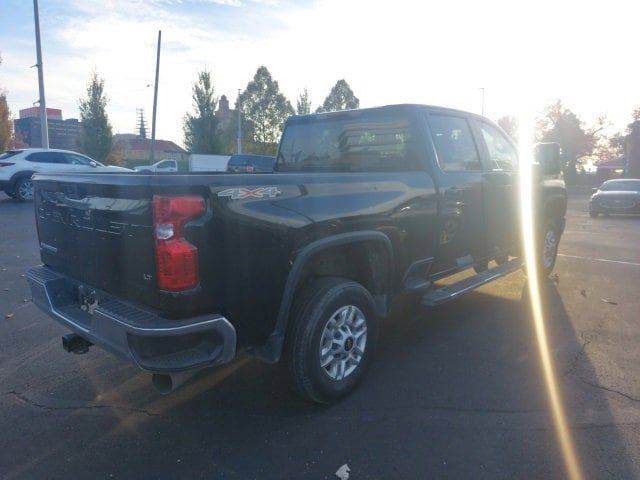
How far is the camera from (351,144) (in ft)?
15.4

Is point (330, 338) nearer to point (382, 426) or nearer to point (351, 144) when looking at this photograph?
point (382, 426)

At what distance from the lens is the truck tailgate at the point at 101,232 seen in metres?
2.66

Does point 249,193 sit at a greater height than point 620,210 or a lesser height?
greater

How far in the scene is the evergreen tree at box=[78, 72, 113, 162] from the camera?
29406mm

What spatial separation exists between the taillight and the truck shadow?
3.49 feet

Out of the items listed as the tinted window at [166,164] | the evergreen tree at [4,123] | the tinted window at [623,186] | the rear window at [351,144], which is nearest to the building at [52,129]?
the evergreen tree at [4,123]

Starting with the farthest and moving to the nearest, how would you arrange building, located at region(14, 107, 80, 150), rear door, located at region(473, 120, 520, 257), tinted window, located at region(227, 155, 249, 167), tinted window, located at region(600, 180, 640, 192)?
building, located at region(14, 107, 80, 150) → tinted window, located at region(227, 155, 249, 167) → tinted window, located at region(600, 180, 640, 192) → rear door, located at region(473, 120, 520, 257)

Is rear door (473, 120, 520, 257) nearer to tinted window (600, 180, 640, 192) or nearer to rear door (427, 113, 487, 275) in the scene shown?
rear door (427, 113, 487, 275)

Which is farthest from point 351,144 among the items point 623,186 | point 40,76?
point 40,76

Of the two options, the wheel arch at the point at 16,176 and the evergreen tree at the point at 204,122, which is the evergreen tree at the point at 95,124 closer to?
the evergreen tree at the point at 204,122

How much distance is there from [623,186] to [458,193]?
55.2 ft

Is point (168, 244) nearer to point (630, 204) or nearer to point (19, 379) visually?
point (19, 379)

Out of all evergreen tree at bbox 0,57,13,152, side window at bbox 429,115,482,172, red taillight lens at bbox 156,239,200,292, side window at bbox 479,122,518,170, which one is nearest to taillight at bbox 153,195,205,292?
red taillight lens at bbox 156,239,200,292

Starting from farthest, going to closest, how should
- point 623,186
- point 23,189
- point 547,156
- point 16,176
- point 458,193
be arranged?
1. point 623,186
2. point 23,189
3. point 16,176
4. point 547,156
5. point 458,193
